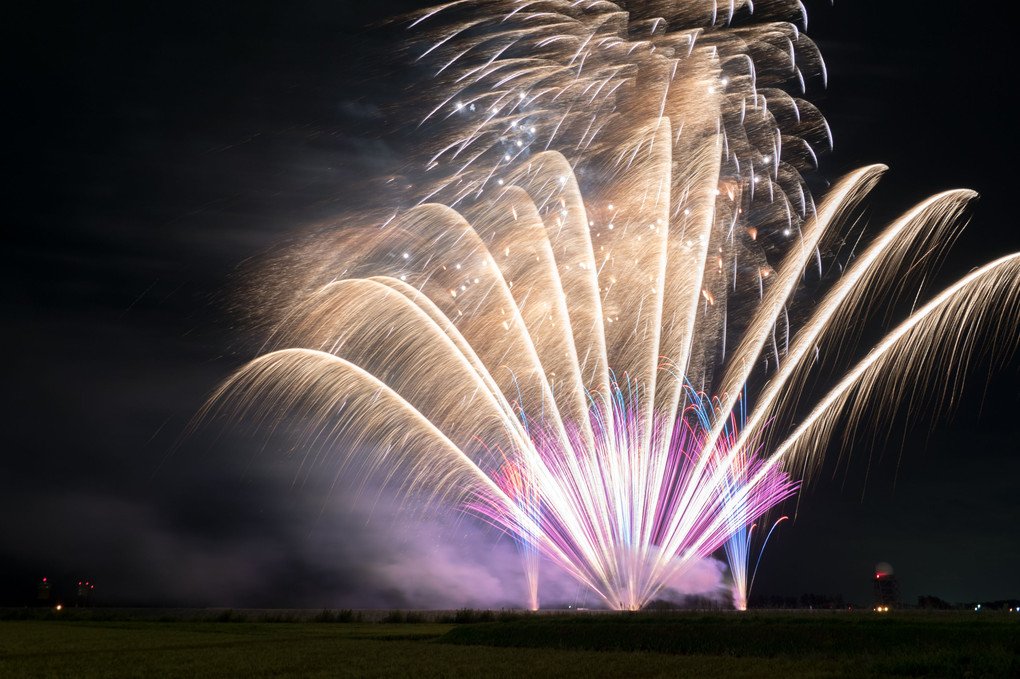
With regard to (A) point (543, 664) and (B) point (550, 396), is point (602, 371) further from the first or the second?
(A) point (543, 664)

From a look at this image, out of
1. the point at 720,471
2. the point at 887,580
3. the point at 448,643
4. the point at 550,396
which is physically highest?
the point at 550,396

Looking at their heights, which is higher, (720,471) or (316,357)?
(316,357)

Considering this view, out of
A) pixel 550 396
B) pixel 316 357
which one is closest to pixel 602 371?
pixel 550 396

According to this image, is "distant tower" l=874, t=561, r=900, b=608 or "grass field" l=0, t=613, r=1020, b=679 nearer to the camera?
"grass field" l=0, t=613, r=1020, b=679

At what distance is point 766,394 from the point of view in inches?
1325

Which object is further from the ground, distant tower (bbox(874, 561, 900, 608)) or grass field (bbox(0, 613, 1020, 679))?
grass field (bbox(0, 613, 1020, 679))

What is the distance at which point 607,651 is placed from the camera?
31.0 metres

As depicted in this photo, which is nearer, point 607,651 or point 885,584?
point 607,651

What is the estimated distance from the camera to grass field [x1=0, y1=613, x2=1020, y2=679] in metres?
22.7

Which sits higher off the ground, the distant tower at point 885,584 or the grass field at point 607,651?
the grass field at point 607,651

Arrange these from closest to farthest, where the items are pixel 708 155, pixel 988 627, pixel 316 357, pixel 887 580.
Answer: pixel 988 627 → pixel 708 155 → pixel 316 357 → pixel 887 580

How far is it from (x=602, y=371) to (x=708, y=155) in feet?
33.2

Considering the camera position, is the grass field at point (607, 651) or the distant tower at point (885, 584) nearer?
the grass field at point (607, 651)

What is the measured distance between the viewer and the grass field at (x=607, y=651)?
22.7 m
